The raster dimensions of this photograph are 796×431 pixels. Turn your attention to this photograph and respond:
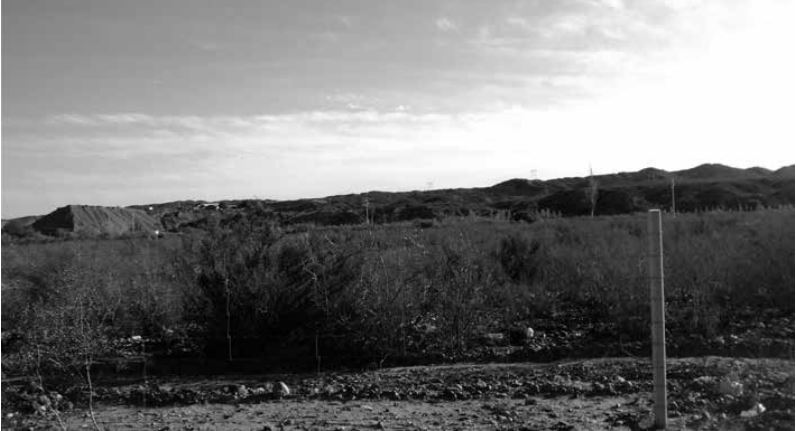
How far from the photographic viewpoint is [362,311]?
36.3 ft

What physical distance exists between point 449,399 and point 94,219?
74793 mm

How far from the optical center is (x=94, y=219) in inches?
3046

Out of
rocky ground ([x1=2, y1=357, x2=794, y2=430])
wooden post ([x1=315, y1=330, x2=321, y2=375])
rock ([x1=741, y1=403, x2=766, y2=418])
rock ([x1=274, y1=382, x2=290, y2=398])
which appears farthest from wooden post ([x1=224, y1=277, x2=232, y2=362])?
rock ([x1=741, y1=403, x2=766, y2=418])

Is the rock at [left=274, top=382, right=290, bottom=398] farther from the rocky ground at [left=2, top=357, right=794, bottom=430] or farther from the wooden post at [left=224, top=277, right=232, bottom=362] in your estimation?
the wooden post at [left=224, top=277, right=232, bottom=362]

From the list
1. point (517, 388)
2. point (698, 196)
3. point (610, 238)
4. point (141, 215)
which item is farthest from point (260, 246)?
point (141, 215)

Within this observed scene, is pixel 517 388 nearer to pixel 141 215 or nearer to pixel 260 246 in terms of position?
pixel 260 246

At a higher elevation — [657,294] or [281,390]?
[657,294]

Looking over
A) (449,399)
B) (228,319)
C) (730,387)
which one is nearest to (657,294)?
(730,387)

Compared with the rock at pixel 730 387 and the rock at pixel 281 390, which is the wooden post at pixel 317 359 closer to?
the rock at pixel 281 390

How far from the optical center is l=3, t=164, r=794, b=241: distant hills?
60.4m

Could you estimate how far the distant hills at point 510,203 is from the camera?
60406mm

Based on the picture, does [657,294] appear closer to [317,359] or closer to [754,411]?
[754,411]

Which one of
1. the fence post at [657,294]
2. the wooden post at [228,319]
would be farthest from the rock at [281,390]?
the fence post at [657,294]

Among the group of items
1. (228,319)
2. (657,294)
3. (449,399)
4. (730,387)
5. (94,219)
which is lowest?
(449,399)
